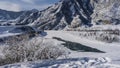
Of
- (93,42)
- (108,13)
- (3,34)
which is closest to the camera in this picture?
(3,34)

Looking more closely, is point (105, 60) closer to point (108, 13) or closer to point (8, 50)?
point (8, 50)

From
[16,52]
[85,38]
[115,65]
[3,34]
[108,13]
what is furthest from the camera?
[108,13]

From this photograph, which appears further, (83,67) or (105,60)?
(105,60)

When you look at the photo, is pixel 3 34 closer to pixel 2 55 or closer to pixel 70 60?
pixel 2 55

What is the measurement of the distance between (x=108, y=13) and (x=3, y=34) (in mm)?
105213

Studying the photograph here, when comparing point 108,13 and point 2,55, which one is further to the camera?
point 108,13

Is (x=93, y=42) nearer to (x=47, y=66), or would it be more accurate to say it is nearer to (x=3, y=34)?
(x=3, y=34)

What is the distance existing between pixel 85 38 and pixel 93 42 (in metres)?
2.11

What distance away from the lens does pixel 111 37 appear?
82.9 ft

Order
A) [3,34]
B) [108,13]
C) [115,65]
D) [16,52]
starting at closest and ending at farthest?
[115,65] → [16,52] → [3,34] → [108,13]

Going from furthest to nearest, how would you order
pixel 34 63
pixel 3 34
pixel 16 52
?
1. pixel 3 34
2. pixel 16 52
3. pixel 34 63

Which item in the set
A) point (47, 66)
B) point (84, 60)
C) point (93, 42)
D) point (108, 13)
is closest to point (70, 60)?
point (84, 60)

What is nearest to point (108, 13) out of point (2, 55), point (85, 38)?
point (85, 38)

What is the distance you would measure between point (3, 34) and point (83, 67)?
464 inches
